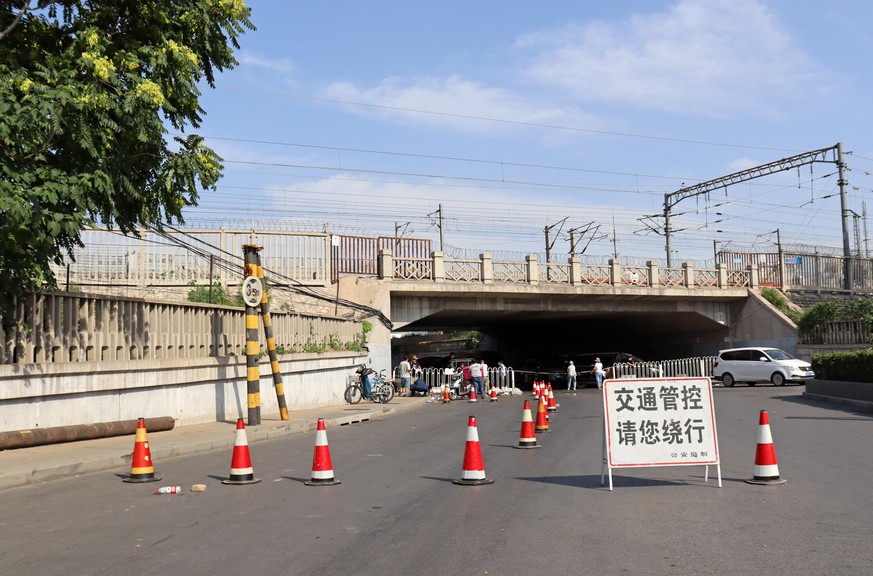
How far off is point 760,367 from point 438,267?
1405 cm

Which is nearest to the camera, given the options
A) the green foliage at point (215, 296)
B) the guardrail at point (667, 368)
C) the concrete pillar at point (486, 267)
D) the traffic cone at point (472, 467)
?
the traffic cone at point (472, 467)

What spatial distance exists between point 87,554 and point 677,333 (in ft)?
152

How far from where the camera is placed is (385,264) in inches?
1367

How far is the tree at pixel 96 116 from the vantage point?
1120 cm

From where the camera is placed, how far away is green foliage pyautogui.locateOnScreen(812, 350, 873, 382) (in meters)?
22.1

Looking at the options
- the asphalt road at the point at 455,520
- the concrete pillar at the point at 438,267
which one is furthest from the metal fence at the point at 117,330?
the concrete pillar at the point at 438,267

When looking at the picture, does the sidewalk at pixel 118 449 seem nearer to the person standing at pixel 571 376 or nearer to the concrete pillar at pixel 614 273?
the person standing at pixel 571 376

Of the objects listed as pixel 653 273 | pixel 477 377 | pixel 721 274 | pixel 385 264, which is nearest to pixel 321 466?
pixel 477 377

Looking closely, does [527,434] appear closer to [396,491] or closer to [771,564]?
[396,491]

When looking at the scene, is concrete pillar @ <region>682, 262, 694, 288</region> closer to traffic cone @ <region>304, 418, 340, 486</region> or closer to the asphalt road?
the asphalt road

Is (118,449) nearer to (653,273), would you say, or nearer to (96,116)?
(96,116)

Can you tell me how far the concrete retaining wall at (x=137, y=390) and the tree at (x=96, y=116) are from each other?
51.6 inches

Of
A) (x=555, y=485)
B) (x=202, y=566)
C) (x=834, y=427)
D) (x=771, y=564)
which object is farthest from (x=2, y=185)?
(x=834, y=427)

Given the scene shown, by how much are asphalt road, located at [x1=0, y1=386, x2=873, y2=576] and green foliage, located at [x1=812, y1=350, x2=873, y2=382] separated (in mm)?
10633
